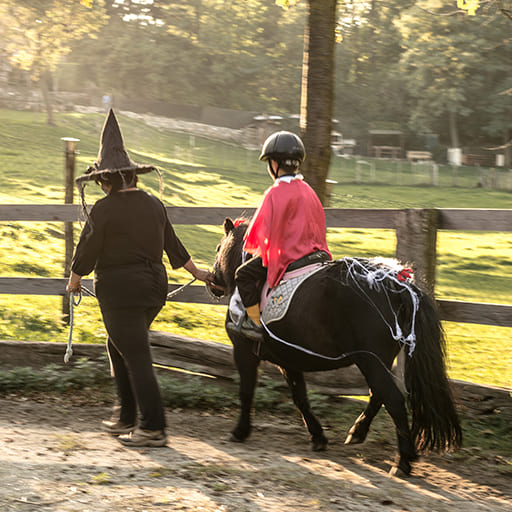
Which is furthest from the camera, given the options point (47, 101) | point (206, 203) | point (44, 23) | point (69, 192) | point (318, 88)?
point (47, 101)

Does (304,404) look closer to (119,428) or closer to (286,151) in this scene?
(119,428)

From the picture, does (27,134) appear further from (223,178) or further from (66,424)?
(66,424)

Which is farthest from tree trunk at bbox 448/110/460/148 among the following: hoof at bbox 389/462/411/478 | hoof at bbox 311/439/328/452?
hoof at bbox 389/462/411/478

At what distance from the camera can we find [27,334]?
8.48 m

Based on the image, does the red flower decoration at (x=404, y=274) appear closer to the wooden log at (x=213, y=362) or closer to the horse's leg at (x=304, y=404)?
the horse's leg at (x=304, y=404)

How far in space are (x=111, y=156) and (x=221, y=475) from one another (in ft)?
6.88

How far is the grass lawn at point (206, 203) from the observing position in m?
9.38

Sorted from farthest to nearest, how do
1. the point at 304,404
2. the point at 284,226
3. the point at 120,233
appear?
the point at 304,404 → the point at 120,233 → the point at 284,226

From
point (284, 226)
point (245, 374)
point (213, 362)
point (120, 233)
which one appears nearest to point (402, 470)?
point (245, 374)

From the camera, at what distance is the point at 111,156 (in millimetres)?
4625

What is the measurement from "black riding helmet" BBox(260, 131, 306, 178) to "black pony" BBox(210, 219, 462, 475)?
0.67 meters

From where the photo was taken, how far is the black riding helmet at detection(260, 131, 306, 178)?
14.5 ft

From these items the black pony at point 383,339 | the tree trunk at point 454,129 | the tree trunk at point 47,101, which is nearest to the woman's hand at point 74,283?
the black pony at point 383,339

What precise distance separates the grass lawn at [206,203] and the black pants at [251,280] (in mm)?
1361
